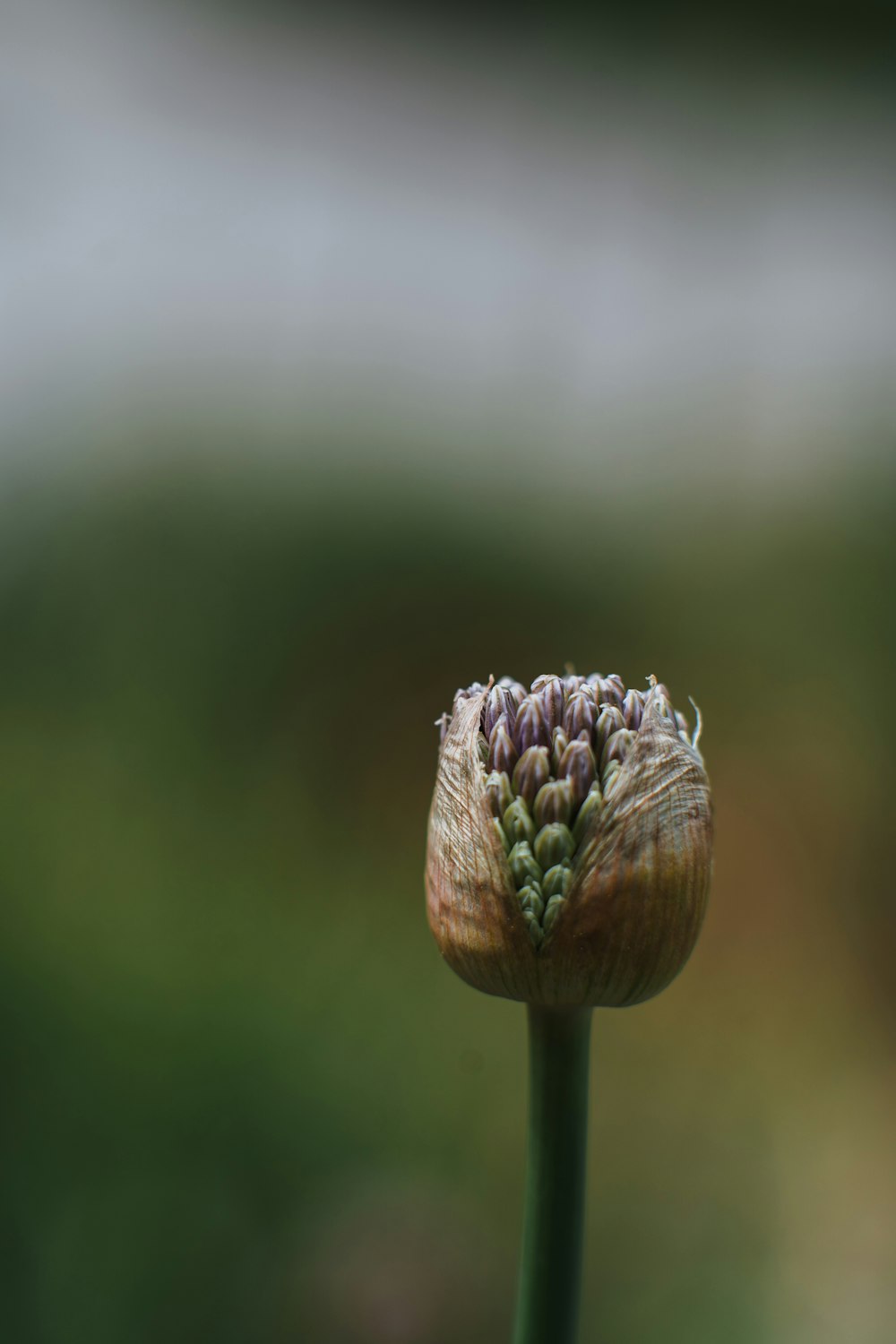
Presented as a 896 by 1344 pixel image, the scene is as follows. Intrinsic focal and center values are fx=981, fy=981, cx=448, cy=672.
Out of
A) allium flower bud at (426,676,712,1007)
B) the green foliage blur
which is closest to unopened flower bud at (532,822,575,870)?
allium flower bud at (426,676,712,1007)

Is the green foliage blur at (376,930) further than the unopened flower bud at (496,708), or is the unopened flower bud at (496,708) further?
the green foliage blur at (376,930)

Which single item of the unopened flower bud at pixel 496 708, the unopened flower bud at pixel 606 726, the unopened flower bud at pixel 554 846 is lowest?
the unopened flower bud at pixel 554 846

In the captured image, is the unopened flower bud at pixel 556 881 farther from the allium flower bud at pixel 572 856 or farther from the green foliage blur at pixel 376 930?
the green foliage blur at pixel 376 930

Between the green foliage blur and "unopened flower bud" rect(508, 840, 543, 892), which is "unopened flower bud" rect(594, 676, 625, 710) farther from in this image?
the green foliage blur

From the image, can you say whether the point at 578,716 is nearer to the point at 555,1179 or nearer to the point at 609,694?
the point at 609,694

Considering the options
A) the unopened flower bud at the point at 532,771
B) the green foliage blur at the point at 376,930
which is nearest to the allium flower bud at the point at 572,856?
the unopened flower bud at the point at 532,771

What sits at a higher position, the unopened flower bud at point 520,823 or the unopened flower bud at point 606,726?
the unopened flower bud at point 606,726

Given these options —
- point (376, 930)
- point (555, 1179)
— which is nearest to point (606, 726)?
point (555, 1179)

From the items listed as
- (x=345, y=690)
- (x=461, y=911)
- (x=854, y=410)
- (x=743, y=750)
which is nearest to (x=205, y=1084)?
(x=345, y=690)
